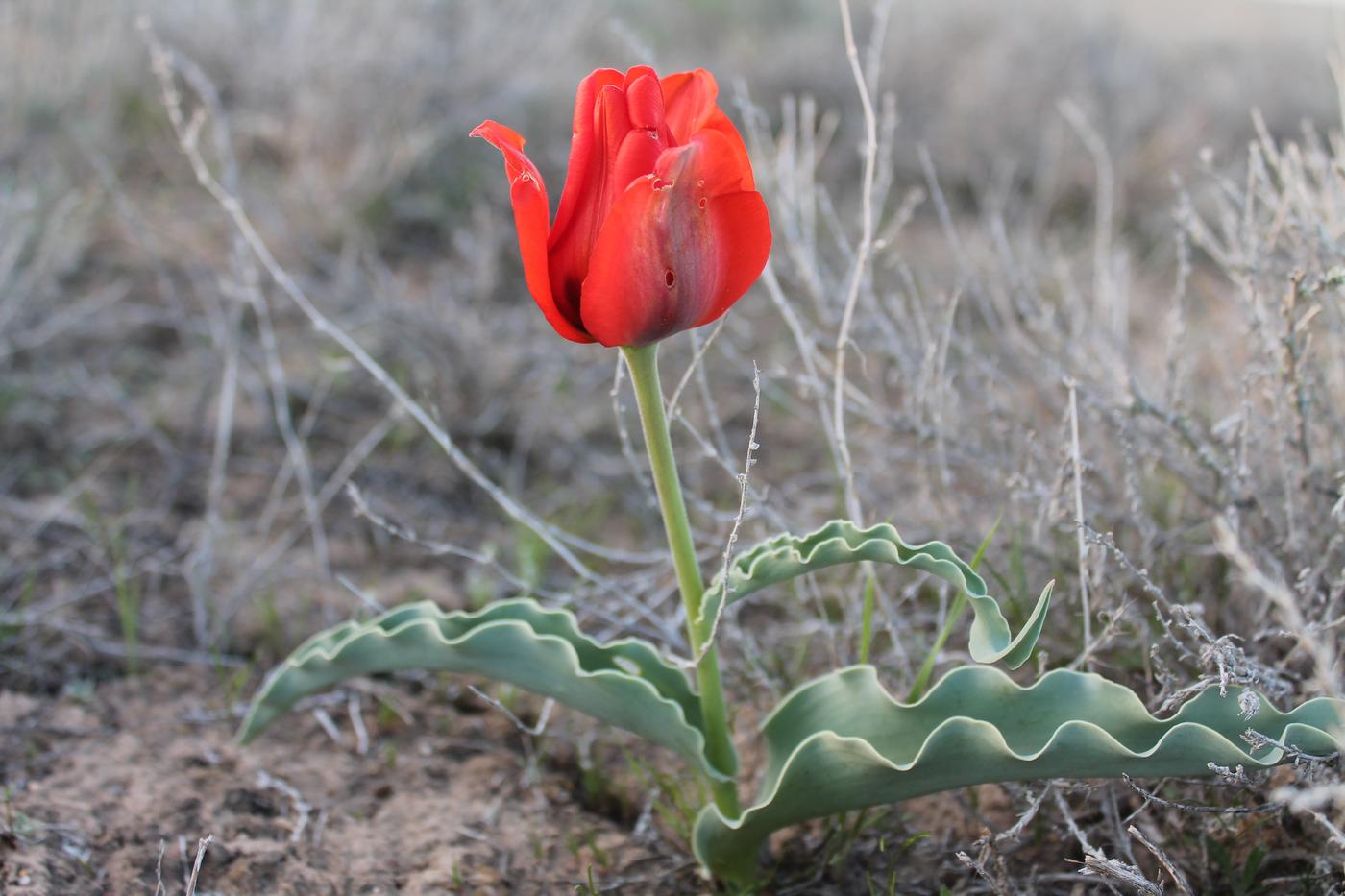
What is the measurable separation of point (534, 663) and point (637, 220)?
548 millimetres

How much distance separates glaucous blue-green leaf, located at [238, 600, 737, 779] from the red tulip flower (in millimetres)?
392

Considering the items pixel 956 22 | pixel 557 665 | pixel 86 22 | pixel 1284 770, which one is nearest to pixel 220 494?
pixel 557 665

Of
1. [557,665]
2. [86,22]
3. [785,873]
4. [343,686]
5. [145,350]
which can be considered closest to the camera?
[557,665]

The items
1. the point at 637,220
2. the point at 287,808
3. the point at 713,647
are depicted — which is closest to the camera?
the point at 637,220

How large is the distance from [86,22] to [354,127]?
1222 millimetres

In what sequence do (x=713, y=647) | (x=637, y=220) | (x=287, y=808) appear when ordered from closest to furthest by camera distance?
(x=637, y=220), (x=713, y=647), (x=287, y=808)

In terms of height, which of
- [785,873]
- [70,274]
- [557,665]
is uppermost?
[70,274]

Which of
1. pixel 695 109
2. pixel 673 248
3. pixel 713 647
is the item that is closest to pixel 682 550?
pixel 713 647

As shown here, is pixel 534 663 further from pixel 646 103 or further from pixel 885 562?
pixel 646 103

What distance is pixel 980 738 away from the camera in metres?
1.07

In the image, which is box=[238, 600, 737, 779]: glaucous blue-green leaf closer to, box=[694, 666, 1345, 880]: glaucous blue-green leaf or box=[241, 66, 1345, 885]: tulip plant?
box=[241, 66, 1345, 885]: tulip plant

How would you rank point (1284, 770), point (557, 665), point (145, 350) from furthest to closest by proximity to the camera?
point (145, 350), point (1284, 770), point (557, 665)

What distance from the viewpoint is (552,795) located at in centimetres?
172

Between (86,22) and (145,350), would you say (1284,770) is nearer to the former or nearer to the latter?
(145,350)
